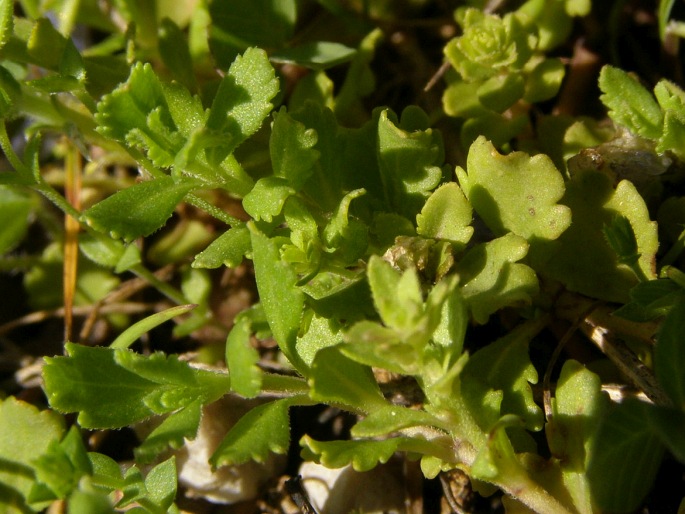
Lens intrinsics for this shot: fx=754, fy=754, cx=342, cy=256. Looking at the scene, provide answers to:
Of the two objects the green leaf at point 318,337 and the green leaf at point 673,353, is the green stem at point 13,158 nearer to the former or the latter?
the green leaf at point 318,337

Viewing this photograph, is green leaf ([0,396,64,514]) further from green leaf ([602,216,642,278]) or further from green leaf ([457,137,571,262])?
green leaf ([602,216,642,278])

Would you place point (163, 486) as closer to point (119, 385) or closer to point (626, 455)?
point (119, 385)

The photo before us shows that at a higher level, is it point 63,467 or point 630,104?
point 630,104

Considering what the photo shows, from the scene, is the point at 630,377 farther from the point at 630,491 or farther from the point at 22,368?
the point at 22,368

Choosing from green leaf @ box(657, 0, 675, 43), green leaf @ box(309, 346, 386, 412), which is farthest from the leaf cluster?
green leaf @ box(657, 0, 675, 43)

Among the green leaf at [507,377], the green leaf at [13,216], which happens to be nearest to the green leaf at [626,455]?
the green leaf at [507,377]

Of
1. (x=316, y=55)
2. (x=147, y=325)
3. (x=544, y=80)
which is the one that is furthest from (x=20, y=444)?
(x=544, y=80)

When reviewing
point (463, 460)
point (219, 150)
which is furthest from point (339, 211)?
point (463, 460)
